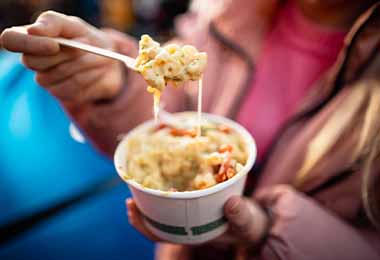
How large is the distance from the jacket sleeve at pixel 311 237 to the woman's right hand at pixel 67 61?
42cm

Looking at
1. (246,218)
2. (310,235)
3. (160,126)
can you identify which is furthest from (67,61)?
(310,235)

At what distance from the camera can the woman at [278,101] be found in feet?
2.47

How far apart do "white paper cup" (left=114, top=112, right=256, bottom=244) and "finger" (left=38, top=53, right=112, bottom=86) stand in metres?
0.16

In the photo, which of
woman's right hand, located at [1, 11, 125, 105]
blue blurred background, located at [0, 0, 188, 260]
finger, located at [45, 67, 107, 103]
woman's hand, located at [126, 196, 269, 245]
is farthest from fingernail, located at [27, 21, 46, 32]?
blue blurred background, located at [0, 0, 188, 260]

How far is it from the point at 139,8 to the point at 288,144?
1.73 meters

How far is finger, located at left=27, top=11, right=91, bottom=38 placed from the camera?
25.2 inches

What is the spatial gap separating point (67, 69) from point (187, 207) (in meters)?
0.32

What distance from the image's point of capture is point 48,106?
122 cm

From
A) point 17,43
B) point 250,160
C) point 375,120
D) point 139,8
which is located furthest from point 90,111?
point 139,8

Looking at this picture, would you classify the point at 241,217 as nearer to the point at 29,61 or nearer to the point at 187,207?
the point at 187,207

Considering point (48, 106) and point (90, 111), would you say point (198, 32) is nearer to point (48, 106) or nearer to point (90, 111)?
point (90, 111)

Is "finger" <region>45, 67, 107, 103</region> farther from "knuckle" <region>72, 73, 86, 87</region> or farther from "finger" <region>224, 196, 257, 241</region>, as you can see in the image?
"finger" <region>224, 196, 257, 241</region>

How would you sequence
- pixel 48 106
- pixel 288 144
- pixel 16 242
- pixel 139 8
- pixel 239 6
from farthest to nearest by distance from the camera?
1. pixel 139 8
2. pixel 48 106
3. pixel 16 242
4. pixel 239 6
5. pixel 288 144

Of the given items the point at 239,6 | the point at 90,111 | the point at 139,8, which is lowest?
the point at 139,8
